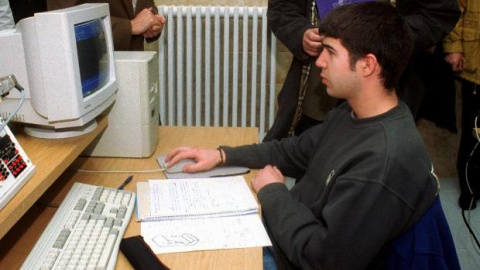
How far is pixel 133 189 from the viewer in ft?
5.02

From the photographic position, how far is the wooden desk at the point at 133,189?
3.82 feet

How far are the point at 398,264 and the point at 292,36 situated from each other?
1317 mm

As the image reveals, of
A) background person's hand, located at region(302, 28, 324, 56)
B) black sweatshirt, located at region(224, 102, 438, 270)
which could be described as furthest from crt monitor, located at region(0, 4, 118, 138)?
background person's hand, located at region(302, 28, 324, 56)

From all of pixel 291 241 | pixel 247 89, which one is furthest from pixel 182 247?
pixel 247 89

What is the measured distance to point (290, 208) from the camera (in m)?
1.34

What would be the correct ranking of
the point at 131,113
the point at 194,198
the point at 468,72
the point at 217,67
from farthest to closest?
the point at 217,67, the point at 468,72, the point at 131,113, the point at 194,198

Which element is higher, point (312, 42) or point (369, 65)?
point (369, 65)

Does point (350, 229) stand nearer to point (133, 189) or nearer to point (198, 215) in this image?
point (198, 215)

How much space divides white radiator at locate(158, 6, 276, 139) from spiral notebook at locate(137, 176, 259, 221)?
1713 mm

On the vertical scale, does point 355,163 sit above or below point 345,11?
below

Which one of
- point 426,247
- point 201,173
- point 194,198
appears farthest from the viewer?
point 201,173

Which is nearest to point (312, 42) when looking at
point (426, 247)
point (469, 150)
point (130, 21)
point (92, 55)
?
point (130, 21)

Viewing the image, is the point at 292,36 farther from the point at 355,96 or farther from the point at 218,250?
the point at 218,250

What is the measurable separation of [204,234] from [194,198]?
19 cm
